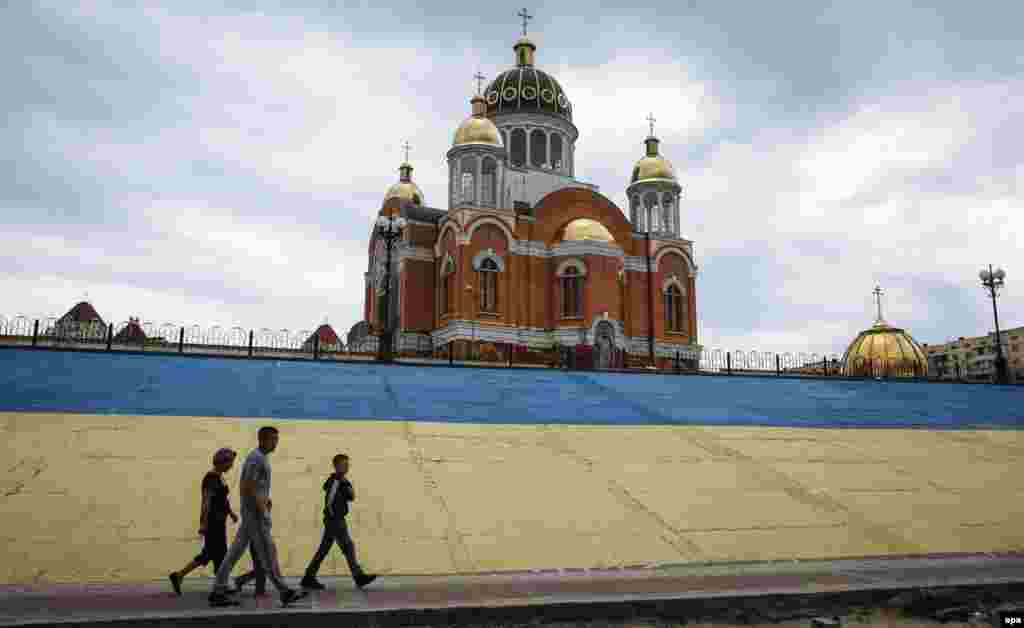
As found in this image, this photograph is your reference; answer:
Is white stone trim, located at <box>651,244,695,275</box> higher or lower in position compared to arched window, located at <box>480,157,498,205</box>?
lower

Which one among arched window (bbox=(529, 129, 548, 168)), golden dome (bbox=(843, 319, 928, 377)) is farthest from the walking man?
arched window (bbox=(529, 129, 548, 168))

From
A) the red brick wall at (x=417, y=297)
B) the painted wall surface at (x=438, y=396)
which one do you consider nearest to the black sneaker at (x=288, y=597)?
the painted wall surface at (x=438, y=396)

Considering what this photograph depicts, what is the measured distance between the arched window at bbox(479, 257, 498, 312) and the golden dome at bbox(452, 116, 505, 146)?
5.33 m

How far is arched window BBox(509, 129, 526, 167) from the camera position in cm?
3831

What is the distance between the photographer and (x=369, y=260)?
43531 millimetres

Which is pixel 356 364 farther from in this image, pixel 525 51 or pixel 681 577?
pixel 525 51

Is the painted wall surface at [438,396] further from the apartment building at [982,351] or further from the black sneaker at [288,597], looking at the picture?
the apartment building at [982,351]

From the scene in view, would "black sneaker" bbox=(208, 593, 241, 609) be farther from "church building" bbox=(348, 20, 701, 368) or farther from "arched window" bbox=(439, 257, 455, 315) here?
"arched window" bbox=(439, 257, 455, 315)

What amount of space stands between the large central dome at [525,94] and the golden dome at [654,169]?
4.58 meters

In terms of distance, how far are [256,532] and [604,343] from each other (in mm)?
26099

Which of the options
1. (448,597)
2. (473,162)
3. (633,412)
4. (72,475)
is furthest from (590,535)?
(473,162)

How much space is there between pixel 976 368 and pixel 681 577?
9492cm

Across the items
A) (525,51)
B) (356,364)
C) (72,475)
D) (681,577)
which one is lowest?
(681,577)

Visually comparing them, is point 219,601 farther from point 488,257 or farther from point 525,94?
point 525,94
